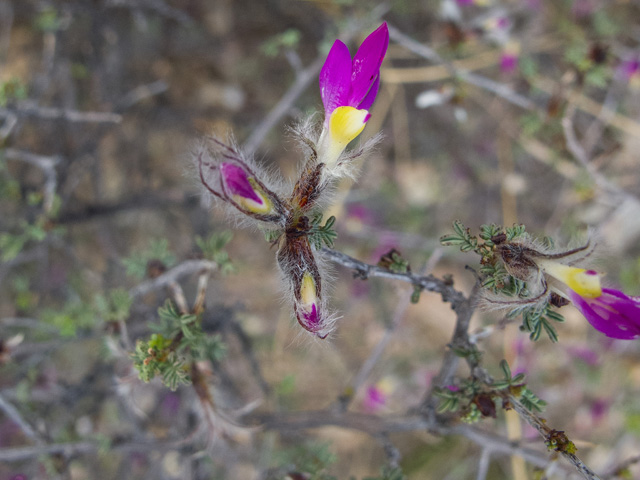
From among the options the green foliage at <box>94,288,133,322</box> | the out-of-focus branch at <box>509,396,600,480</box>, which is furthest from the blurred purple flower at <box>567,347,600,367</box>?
the green foliage at <box>94,288,133,322</box>

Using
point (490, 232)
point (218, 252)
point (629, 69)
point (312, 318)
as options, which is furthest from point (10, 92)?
point (629, 69)

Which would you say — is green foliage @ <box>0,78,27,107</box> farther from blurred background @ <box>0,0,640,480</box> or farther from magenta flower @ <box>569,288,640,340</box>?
magenta flower @ <box>569,288,640,340</box>

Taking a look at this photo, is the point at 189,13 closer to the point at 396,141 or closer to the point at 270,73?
the point at 270,73

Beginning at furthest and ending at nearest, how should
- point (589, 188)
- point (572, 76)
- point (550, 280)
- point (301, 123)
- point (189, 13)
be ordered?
point (189, 13)
point (589, 188)
point (572, 76)
point (301, 123)
point (550, 280)

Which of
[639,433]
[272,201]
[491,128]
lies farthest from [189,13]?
[639,433]

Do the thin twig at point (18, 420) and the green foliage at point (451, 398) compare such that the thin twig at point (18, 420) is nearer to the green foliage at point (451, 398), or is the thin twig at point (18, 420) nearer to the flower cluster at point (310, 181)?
the flower cluster at point (310, 181)

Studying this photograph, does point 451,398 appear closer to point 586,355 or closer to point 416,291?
point 416,291
